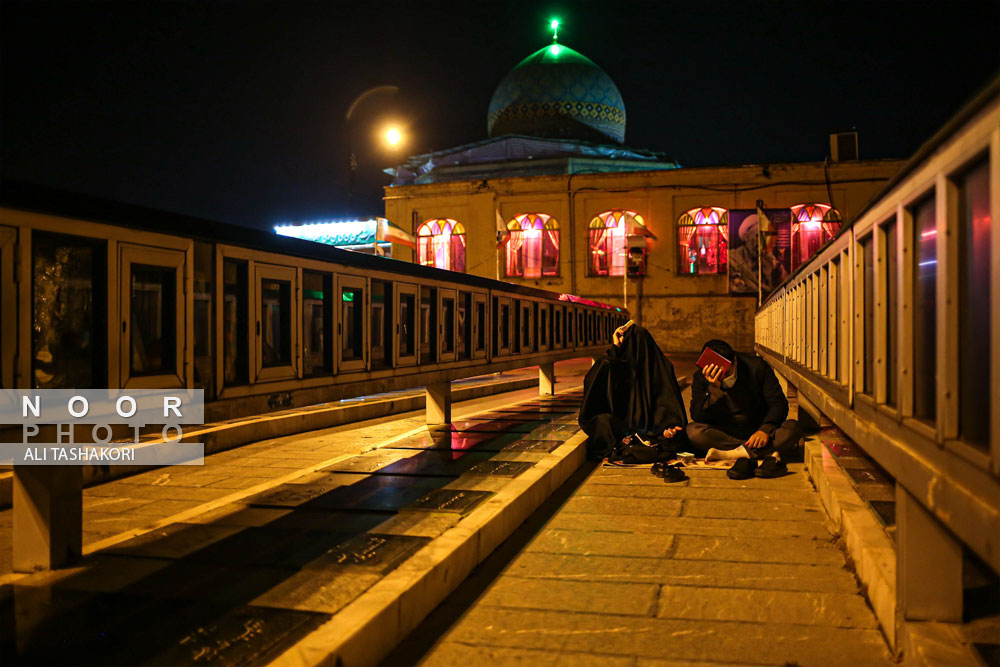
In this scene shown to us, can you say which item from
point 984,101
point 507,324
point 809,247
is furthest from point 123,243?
point 809,247

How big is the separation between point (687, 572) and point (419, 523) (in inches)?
67.7

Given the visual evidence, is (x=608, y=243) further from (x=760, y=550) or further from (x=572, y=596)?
(x=572, y=596)

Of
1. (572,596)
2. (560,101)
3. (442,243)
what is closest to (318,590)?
(572,596)

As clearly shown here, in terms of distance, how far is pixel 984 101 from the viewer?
2.20 metres

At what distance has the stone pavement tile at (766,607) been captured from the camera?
3.79 metres

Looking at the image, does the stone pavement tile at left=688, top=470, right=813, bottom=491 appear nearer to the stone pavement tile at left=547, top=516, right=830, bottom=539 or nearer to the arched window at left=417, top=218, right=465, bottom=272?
the stone pavement tile at left=547, top=516, right=830, bottom=539

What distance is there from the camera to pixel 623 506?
6.21 meters

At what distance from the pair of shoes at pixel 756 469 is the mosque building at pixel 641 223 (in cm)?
2153

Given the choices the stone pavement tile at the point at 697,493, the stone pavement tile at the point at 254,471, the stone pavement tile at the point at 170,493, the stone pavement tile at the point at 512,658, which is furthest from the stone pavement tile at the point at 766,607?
the stone pavement tile at the point at 254,471

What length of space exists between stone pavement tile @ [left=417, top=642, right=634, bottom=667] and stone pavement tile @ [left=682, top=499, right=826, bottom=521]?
266cm

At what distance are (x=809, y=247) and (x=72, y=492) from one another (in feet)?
105

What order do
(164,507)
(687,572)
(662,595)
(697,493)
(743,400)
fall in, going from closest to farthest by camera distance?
(662,595)
(687,572)
(164,507)
(697,493)
(743,400)

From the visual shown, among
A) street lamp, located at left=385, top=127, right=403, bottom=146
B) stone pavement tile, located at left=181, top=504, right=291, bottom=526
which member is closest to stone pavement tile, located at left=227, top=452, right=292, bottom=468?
stone pavement tile, located at left=181, top=504, right=291, bottom=526

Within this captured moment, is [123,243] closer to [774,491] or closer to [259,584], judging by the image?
[259,584]
